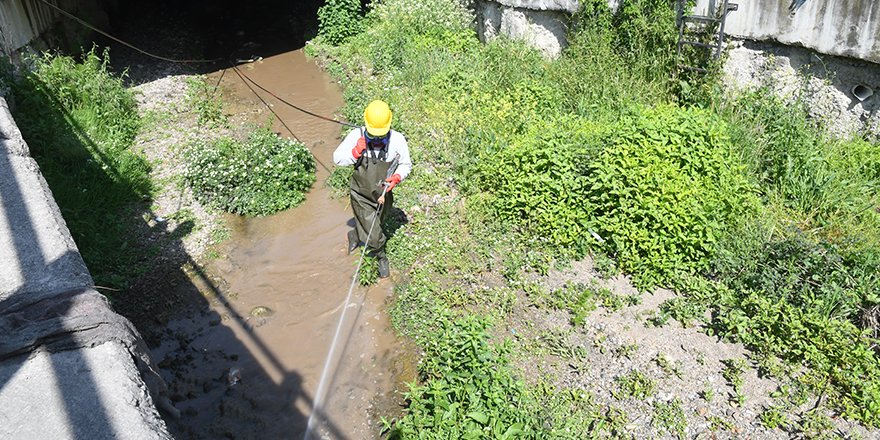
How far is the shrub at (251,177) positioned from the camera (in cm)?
793

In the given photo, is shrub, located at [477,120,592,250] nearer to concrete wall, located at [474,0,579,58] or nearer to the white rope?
the white rope

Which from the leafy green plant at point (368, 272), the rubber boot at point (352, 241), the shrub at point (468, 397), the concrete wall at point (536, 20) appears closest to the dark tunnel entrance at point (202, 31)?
the concrete wall at point (536, 20)

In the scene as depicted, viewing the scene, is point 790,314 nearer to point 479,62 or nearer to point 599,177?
point 599,177

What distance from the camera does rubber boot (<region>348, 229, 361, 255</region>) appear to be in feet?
22.4

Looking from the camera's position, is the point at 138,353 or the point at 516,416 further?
the point at 516,416

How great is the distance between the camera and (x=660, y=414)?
489 cm

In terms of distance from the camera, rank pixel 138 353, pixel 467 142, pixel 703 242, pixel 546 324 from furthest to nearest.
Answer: pixel 467 142 → pixel 703 242 → pixel 546 324 → pixel 138 353

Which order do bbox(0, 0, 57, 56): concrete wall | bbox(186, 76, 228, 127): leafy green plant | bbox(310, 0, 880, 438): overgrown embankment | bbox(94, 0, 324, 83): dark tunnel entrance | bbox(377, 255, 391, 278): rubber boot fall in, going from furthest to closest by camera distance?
bbox(94, 0, 324, 83): dark tunnel entrance < bbox(186, 76, 228, 127): leafy green plant < bbox(0, 0, 57, 56): concrete wall < bbox(377, 255, 391, 278): rubber boot < bbox(310, 0, 880, 438): overgrown embankment

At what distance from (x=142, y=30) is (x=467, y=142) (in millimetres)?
12284

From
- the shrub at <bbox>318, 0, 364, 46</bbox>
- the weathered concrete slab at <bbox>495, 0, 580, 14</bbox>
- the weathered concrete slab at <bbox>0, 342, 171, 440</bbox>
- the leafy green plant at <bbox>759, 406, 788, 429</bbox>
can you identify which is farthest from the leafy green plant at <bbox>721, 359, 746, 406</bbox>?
the shrub at <bbox>318, 0, 364, 46</bbox>

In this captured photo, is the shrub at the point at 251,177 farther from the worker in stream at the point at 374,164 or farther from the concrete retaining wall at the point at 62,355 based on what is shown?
the concrete retaining wall at the point at 62,355

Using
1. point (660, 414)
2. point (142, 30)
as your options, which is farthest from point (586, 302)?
point (142, 30)

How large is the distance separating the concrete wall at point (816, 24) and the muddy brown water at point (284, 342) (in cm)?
619

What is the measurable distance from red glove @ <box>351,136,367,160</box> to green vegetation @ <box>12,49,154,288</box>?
2919mm
